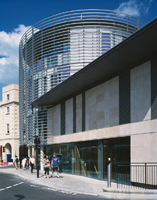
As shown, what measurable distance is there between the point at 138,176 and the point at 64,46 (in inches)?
662

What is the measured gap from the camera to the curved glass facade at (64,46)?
87.5 feet

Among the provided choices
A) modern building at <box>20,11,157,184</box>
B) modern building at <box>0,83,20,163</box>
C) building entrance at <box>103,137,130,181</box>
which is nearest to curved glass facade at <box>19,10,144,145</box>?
modern building at <box>20,11,157,184</box>

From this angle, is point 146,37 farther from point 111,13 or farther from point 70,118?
point 111,13

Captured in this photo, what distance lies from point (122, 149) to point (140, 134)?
2226 millimetres

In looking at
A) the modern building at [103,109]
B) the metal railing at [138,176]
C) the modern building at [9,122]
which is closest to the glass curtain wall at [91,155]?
the modern building at [103,109]

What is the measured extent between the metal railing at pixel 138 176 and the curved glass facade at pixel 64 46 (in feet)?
42.6

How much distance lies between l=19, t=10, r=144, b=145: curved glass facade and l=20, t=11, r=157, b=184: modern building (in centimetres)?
18

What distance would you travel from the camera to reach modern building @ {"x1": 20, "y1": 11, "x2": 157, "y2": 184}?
13.9 meters

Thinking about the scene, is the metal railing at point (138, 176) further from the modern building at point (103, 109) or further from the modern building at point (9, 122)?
the modern building at point (9, 122)

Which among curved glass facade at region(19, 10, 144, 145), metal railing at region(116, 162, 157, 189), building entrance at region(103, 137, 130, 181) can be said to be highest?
curved glass facade at region(19, 10, 144, 145)

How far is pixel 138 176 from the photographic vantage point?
14.1 metres

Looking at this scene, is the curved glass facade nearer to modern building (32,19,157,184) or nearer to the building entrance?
modern building (32,19,157,184)

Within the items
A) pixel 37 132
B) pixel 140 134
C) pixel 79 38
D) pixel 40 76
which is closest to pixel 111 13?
pixel 79 38

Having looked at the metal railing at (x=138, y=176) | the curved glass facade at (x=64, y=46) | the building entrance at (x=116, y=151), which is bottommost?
the metal railing at (x=138, y=176)
